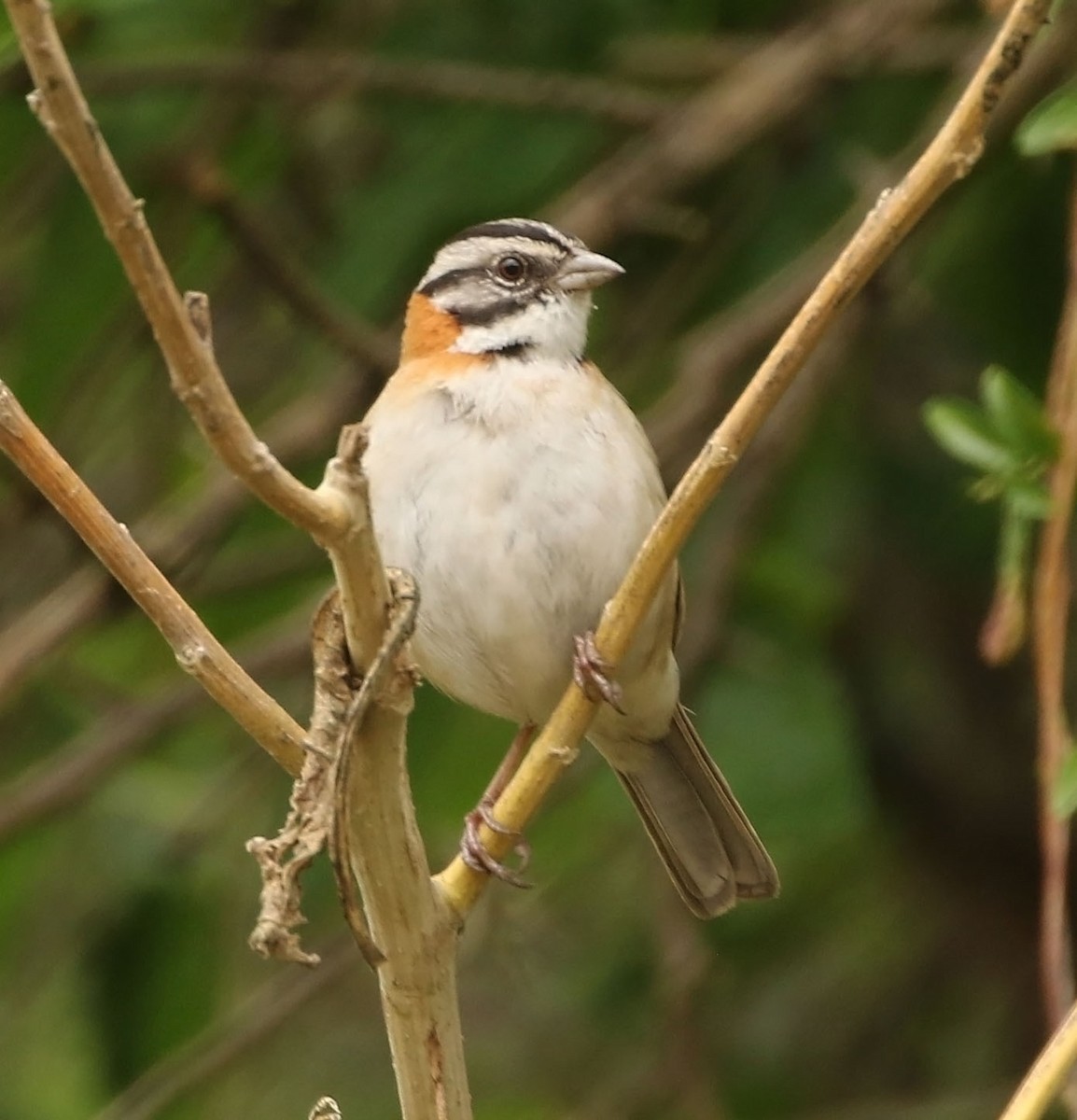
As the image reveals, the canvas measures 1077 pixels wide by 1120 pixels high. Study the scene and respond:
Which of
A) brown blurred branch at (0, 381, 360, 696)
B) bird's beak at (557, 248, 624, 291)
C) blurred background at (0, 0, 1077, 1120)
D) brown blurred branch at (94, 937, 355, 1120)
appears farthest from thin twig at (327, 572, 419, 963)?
brown blurred branch at (94, 937, 355, 1120)

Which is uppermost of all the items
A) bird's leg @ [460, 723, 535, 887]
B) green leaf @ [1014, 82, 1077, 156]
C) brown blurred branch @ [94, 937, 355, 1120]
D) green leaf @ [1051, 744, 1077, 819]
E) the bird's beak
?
green leaf @ [1014, 82, 1077, 156]

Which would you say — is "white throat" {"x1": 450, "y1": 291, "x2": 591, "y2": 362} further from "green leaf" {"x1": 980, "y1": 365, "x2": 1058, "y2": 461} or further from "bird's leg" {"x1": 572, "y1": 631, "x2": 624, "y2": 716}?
"green leaf" {"x1": 980, "y1": 365, "x2": 1058, "y2": 461}

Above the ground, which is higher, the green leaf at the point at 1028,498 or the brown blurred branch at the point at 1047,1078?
the green leaf at the point at 1028,498

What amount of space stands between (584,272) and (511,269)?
0.46 feet

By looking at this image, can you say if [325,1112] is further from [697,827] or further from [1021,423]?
[697,827]

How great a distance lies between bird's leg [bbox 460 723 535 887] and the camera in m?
2.35

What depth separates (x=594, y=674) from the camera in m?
2.61

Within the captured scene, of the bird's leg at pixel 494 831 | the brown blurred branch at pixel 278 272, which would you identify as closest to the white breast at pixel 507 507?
the bird's leg at pixel 494 831

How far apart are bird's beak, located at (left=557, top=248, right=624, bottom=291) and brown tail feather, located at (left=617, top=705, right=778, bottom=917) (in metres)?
0.77

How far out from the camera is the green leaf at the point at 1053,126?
109 inches

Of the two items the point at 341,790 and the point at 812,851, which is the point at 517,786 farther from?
the point at 812,851

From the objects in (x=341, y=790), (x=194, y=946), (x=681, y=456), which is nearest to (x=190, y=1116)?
(x=194, y=946)

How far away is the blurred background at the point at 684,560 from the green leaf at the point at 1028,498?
1341 mm

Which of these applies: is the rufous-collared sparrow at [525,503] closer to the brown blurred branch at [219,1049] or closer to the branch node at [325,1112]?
the brown blurred branch at [219,1049]
